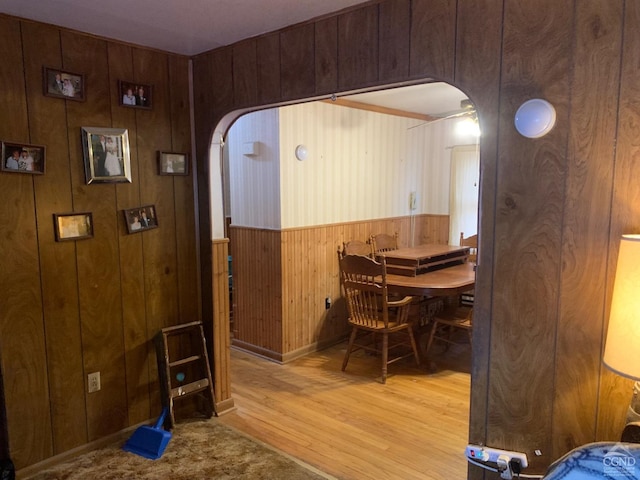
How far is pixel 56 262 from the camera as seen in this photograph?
7.99 ft

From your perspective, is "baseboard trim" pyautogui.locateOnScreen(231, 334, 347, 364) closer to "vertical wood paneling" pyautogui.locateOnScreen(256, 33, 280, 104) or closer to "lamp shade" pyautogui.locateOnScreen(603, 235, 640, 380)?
"vertical wood paneling" pyautogui.locateOnScreen(256, 33, 280, 104)

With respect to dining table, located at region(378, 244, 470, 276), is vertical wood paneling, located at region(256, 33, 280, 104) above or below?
above

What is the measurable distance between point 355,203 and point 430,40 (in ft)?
9.32

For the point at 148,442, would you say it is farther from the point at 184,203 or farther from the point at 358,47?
the point at 358,47

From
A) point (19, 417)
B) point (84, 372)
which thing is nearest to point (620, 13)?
point (84, 372)

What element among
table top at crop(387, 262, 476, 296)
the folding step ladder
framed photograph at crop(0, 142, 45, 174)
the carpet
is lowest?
the carpet

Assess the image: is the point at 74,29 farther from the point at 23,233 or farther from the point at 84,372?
the point at 84,372

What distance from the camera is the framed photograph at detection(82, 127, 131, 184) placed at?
2.51 m

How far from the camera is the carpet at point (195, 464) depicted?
240 cm

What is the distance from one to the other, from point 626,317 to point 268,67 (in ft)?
6.56

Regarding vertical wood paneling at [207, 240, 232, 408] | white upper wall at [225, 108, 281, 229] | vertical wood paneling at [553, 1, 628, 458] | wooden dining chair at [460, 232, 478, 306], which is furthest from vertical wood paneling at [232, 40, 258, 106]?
wooden dining chair at [460, 232, 478, 306]

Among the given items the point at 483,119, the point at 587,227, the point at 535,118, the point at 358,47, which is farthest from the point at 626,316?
the point at 358,47

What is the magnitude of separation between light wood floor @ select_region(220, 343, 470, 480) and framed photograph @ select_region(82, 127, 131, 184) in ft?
5.51

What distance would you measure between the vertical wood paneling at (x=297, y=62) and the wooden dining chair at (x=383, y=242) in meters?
2.62
